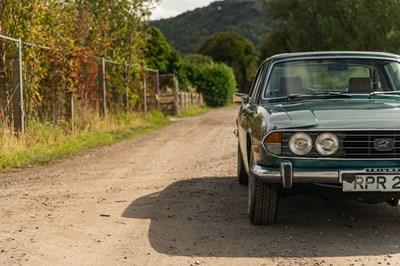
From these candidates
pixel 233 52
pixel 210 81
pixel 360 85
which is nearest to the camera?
pixel 360 85

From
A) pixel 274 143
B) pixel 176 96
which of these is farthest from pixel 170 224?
pixel 176 96

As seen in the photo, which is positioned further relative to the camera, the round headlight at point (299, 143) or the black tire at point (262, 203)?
the black tire at point (262, 203)

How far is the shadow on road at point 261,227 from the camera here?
501cm

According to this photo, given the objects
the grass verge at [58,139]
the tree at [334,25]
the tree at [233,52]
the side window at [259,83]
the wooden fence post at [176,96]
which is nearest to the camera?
the side window at [259,83]

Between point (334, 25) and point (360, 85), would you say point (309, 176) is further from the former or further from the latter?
point (334, 25)

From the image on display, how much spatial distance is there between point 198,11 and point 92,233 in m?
140

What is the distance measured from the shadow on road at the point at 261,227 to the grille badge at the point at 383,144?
29.3 inches

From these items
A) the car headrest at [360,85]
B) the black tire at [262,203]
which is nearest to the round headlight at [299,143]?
the black tire at [262,203]

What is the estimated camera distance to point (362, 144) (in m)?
5.32

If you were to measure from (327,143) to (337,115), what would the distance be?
35cm

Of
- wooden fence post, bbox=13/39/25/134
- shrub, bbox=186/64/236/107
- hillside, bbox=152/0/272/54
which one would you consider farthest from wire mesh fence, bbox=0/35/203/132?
hillside, bbox=152/0/272/54

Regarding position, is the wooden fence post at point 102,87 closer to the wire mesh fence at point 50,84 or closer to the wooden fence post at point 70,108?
the wire mesh fence at point 50,84

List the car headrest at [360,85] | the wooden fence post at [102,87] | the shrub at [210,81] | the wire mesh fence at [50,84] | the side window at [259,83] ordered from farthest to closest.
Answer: the shrub at [210,81] → the wooden fence post at [102,87] → the wire mesh fence at [50,84] → the side window at [259,83] → the car headrest at [360,85]

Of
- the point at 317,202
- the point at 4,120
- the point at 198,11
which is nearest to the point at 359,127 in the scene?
the point at 317,202
